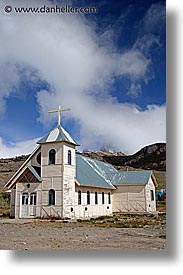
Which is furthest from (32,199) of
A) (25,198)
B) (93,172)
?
(93,172)

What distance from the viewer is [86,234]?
438 centimetres

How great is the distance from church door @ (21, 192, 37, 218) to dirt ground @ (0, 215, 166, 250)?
21 cm

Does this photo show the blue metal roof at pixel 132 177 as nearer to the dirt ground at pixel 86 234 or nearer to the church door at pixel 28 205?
the dirt ground at pixel 86 234

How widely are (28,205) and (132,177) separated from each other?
138cm

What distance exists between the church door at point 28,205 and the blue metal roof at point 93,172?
75 centimetres

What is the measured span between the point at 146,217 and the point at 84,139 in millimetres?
1167

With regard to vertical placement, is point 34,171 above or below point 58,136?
below

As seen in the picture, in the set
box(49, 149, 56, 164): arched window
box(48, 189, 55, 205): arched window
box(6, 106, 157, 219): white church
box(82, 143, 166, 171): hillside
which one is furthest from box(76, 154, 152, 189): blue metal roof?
box(48, 189, 55, 205): arched window

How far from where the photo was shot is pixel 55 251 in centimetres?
387

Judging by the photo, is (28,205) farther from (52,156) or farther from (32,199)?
(52,156)

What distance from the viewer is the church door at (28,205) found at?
5.23m

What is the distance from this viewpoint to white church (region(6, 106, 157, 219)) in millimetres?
5016

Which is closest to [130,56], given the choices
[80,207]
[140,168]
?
[140,168]
